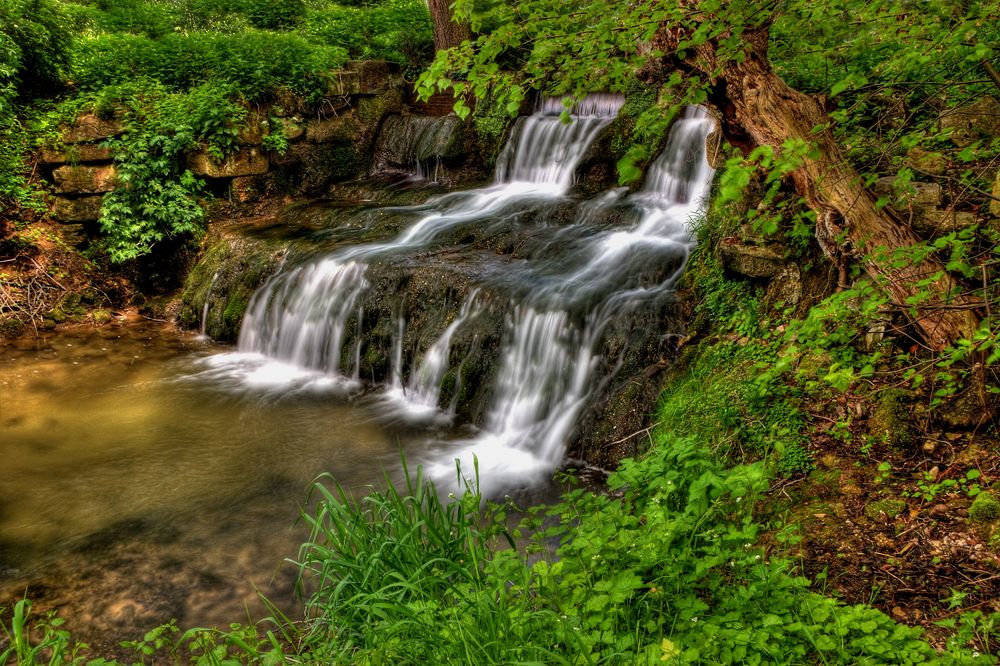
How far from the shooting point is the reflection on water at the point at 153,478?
410 cm

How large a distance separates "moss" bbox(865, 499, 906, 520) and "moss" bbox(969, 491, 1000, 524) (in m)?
0.29

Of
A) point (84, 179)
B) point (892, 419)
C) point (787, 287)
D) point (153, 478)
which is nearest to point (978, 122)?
point (787, 287)

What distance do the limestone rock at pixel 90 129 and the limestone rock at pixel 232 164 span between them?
3.47 ft

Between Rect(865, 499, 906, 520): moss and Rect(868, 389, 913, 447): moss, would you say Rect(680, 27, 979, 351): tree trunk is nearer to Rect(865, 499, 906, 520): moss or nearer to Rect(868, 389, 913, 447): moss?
Rect(868, 389, 913, 447): moss

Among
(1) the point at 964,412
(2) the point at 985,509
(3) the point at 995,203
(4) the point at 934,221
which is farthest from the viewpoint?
(4) the point at 934,221

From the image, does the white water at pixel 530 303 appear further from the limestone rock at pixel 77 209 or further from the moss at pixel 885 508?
the limestone rock at pixel 77 209

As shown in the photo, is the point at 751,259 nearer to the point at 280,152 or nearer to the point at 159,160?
the point at 280,152

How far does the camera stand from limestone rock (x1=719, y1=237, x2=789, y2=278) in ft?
16.3

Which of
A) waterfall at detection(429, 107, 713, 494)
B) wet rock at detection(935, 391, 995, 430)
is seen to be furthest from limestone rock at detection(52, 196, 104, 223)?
wet rock at detection(935, 391, 995, 430)

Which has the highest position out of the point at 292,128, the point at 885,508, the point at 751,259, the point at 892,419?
the point at 292,128

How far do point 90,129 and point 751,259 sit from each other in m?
9.14

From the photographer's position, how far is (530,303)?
625cm

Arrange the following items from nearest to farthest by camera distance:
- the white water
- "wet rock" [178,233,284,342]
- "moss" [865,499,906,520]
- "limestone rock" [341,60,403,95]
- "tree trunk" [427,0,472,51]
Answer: "moss" [865,499,906,520] → the white water → "wet rock" [178,233,284,342] → "tree trunk" [427,0,472,51] → "limestone rock" [341,60,403,95]

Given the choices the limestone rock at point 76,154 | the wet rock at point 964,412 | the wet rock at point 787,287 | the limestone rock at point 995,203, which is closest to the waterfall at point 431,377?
the wet rock at point 787,287
